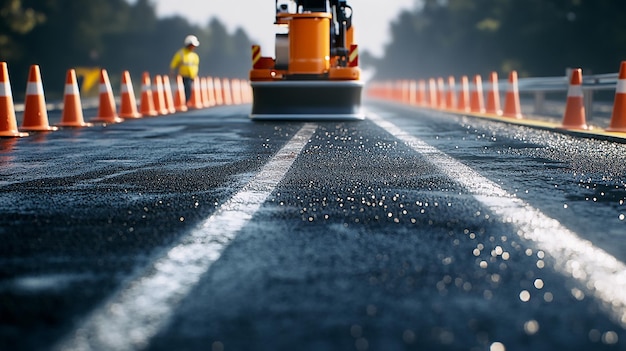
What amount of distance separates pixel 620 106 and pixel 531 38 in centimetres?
4037

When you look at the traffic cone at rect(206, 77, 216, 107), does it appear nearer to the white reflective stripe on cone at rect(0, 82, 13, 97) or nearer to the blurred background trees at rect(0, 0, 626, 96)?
the blurred background trees at rect(0, 0, 626, 96)

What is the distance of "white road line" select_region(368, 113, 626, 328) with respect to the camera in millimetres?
3143

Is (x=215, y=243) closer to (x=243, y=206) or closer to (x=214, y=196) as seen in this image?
(x=243, y=206)

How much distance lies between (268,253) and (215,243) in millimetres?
326

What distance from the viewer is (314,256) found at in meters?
3.71

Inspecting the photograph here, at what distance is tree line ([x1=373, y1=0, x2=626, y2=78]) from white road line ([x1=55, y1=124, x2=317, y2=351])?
21.4m

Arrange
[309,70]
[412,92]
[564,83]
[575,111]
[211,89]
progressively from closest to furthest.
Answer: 1. [575,111]
2. [309,70]
3. [564,83]
4. [211,89]
5. [412,92]

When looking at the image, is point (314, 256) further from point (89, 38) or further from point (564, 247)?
point (89, 38)

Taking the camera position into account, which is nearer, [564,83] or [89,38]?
[564,83]

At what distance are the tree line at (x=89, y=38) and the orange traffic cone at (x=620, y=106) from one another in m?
30.5

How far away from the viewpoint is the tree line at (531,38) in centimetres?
4234

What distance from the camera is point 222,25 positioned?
179 m

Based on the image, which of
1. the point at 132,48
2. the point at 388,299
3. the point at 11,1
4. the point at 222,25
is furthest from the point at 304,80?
the point at 222,25

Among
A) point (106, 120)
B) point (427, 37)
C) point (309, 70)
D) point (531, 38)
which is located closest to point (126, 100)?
point (106, 120)
